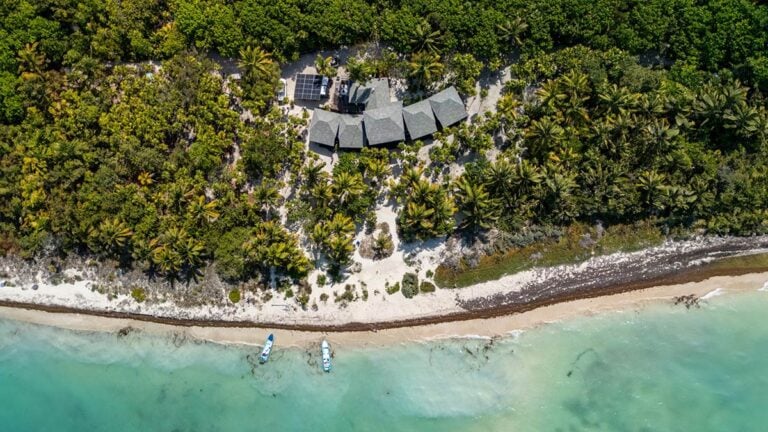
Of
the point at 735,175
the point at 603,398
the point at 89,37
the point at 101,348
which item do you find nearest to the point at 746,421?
the point at 603,398

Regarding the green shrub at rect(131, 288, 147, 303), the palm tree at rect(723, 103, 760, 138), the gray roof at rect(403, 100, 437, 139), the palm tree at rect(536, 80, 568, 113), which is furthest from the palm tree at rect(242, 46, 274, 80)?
the palm tree at rect(723, 103, 760, 138)

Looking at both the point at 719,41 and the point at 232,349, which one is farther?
the point at 232,349

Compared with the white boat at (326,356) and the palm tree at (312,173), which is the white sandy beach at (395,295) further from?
the palm tree at (312,173)

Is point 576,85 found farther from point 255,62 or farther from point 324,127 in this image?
point 255,62

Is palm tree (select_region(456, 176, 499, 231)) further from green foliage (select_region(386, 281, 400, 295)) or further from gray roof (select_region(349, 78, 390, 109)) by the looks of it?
gray roof (select_region(349, 78, 390, 109))

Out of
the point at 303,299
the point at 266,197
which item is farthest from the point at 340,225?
the point at 303,299

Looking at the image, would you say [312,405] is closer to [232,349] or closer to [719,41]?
[232,349]
